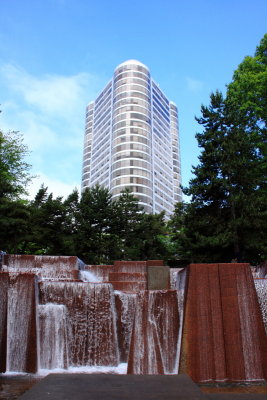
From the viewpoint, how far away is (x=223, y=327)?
7855mm

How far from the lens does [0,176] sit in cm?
2941

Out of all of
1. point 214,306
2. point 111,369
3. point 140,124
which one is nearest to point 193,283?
point 214,306

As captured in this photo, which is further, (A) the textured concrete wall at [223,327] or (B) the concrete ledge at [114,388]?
(A) the textured concrete wall at [223,327]

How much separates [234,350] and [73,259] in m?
12.3

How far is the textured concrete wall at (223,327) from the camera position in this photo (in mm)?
7461

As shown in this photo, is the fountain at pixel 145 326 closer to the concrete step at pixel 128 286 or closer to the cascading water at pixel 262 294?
the cascading water at pixel 262 294

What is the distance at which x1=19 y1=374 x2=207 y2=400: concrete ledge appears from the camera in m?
Answer: 2.54

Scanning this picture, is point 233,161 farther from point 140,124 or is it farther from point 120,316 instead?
point 140,124

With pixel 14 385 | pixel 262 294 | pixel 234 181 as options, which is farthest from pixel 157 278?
pixel 234 181

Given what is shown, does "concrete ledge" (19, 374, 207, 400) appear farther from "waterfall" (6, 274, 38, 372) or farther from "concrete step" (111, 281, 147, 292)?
"concrete step" (111, 281, 147, 292)

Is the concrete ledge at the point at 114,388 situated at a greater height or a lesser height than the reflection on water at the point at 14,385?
greater

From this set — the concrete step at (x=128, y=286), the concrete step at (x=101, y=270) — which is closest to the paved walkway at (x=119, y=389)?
the concrete step at (x=128, y=286)

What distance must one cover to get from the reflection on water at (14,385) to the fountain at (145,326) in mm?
603

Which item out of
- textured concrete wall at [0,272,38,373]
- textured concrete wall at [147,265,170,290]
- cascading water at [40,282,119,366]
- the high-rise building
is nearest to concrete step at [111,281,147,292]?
textured concrete wall at [147,265,170,290]
